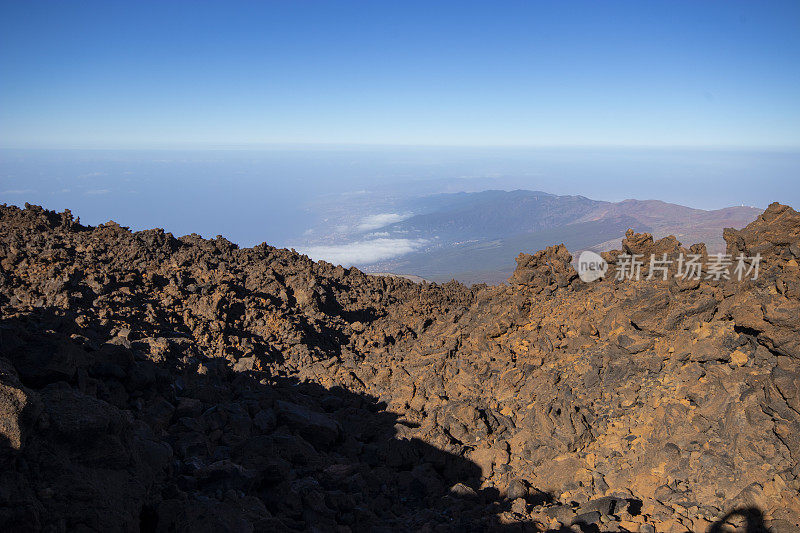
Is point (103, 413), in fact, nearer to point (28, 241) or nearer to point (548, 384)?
point (548, 384)

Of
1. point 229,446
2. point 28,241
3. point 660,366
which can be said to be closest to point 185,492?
point 229,446

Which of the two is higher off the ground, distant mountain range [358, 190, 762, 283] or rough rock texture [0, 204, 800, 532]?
rough rock texture [0, 204, 800, 532]

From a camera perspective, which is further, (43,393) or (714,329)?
→ (714,329)

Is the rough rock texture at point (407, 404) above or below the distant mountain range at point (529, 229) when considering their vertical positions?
above

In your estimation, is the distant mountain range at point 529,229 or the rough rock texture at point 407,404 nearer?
the rough rock texture at point 407,404
